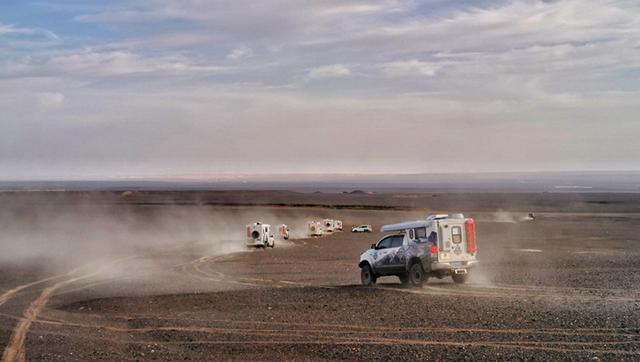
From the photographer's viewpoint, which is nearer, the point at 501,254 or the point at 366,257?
the point at 366,257

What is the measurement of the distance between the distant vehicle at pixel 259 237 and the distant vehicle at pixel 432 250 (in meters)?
28.1

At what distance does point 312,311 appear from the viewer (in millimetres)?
23281

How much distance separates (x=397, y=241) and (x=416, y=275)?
1.75m

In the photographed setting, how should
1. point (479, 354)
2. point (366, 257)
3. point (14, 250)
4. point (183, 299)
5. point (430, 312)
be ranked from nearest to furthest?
1. point (479, 354)
2. point (430, 312)
3. point (183, 299)
4. point (366, 257)
5. point (14, 250)

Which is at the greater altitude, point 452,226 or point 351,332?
point 452,226

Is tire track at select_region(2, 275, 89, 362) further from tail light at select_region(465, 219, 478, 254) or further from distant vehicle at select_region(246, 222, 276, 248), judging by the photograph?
distant vehicle at select_region(246, 222, 276, 248)

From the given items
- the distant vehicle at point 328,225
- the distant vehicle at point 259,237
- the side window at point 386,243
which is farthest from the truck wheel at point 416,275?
the distant vehicle at point 328,225

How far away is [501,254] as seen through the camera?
4625 cm

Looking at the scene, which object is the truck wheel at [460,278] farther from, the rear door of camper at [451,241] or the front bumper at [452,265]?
the rear door of camper at [451,241]

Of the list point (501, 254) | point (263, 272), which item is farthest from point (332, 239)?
point (263, 272)

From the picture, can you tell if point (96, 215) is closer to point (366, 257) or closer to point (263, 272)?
point (263, 272)

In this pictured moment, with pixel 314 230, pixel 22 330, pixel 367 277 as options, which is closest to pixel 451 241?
pixel 367 277

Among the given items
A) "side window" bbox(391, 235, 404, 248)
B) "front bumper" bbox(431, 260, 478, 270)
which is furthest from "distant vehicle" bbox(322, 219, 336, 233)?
"front bumper" bbox(431, 260, 478, 270)

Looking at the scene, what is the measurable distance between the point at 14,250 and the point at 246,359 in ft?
147
